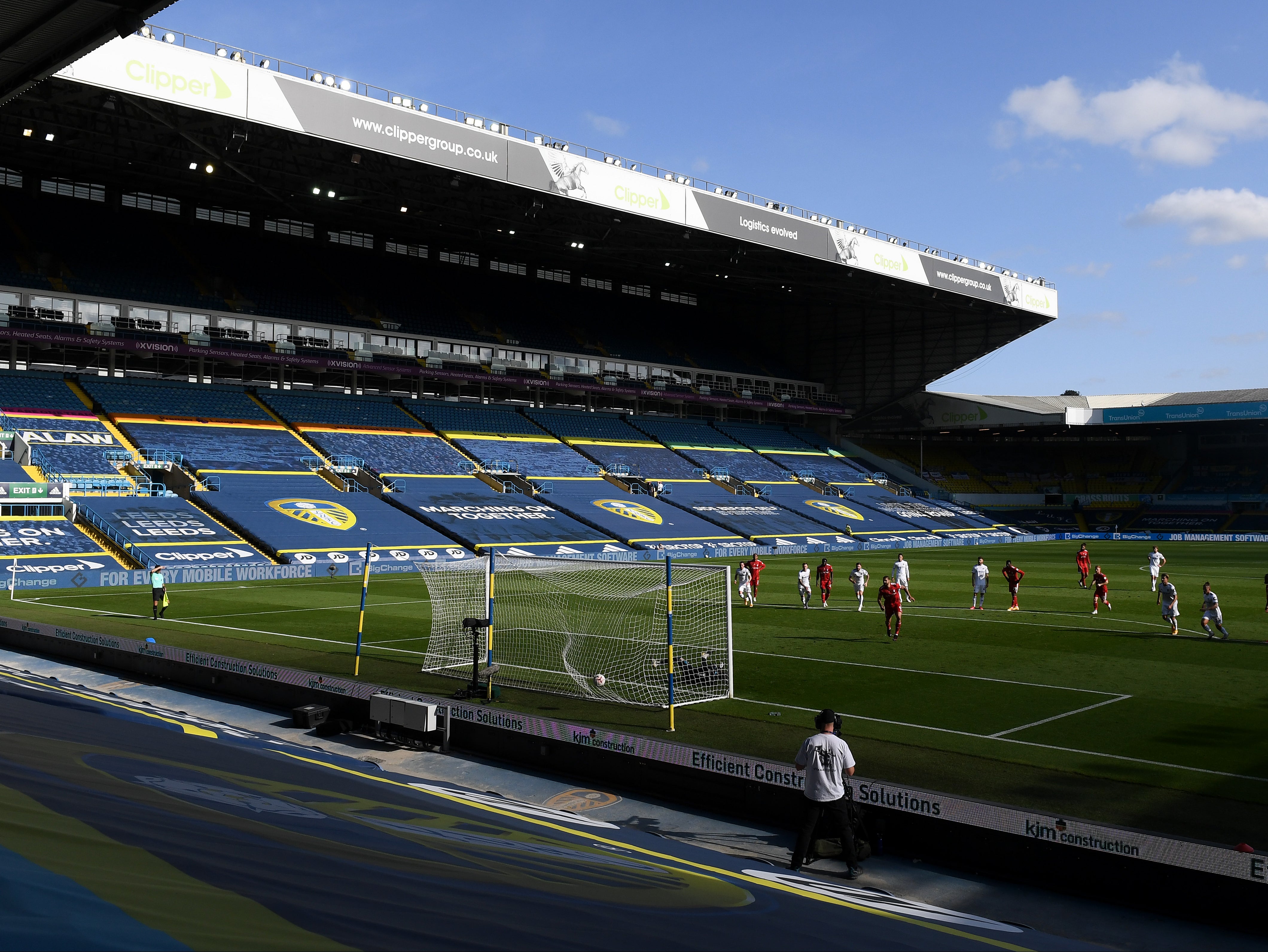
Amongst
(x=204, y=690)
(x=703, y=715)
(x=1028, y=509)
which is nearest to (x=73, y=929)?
(x=703, y=715)

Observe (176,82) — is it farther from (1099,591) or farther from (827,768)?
(827,768)

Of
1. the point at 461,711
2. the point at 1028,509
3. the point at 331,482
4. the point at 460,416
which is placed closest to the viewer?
the point at 461,711

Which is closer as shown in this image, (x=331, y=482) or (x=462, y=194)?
(x=331, y=482)

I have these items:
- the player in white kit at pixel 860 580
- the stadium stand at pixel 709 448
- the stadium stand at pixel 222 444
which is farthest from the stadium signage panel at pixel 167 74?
the stadium stand at pixel 709 448

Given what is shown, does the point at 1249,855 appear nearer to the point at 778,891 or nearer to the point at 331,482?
the point at 778,891

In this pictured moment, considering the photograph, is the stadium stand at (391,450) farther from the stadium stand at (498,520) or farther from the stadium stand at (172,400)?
the stadium stand at (172,400)

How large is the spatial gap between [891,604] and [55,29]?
19130mm

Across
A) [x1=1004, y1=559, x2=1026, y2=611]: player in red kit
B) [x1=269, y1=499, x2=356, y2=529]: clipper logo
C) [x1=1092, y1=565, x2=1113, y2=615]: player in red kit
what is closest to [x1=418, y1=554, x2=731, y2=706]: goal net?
[x1=1004, y1=559, x2=1026, y2=611]: player in red kit

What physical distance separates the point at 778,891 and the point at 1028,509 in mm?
83580

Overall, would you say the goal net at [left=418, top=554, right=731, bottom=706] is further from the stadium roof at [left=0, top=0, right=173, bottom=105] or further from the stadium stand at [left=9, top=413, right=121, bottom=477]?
the stadium stand at [left=9, top=413, right=121, bottom=477]

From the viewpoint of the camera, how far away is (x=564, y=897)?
5.43m

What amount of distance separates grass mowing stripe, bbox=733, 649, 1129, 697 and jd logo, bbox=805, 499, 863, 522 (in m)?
44.7

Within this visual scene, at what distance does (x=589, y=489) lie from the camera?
188 ft

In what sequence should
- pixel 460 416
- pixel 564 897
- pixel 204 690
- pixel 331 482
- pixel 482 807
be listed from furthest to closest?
pixel 460 416 → pixel 331 482 → pixel 204 690 → pixel 482 807 → pixel 564 897
